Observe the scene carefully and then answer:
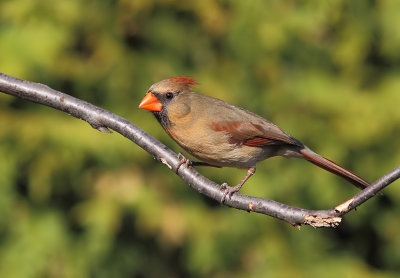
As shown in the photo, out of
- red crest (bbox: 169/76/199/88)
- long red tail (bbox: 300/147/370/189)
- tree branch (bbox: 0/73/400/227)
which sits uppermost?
red crest (bbox: 169/76/199/88)

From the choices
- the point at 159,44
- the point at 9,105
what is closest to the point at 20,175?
the point at 9,105

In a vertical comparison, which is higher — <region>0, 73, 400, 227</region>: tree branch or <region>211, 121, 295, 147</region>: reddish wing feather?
<region>211, 121, 295, 147</region>: reddish wing feather

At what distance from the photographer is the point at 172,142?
5016mm

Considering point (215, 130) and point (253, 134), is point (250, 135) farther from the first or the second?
point (215, 130)

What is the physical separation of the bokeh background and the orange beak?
60.4 inches

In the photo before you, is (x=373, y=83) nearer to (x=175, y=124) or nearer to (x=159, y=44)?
(x=159, y=44)

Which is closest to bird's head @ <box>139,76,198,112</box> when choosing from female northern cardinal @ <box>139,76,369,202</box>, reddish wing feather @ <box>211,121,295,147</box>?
female northern cardinal @ <box>139,76,369,202</box>

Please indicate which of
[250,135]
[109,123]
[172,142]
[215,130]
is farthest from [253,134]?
[172,142]

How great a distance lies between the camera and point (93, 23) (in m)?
5.18

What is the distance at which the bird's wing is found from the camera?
344 cm

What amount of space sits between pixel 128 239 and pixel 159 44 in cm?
174

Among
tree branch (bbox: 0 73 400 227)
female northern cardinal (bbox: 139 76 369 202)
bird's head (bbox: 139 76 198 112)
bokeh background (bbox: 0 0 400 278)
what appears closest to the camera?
tree branch (bbox: 0 73 400 227)

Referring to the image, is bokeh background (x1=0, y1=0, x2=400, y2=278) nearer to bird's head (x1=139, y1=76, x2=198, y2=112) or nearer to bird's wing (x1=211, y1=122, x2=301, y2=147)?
bird's wing (x1=211, y1=122, x2=301, y2=147)

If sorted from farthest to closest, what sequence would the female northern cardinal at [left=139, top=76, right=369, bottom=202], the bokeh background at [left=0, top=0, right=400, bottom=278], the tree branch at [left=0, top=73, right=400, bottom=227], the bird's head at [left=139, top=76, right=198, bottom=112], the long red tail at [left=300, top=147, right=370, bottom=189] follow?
the bokeh background at [left=0, top=0, right=400, bottom=278] → the bird's head at [left=139, top=76, right=198, bottom=112] → the female northern cardinal at [left=139, top=76, right=369, bottom=202] → the long red tail at [left=300, top=147, right=370, bottom=189] → the tree branch at [left=0, top=73, right=400, bottom=227]
